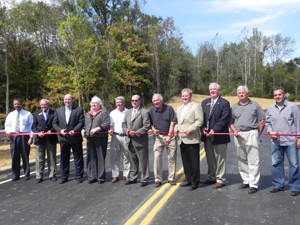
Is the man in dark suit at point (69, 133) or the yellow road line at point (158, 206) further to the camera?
the man in dark suit at point (69, 133)

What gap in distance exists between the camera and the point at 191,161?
7.76 metres

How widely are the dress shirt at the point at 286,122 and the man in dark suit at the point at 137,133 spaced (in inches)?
103

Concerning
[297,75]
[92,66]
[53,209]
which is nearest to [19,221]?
[53,209]

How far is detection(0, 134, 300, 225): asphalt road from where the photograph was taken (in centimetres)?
568

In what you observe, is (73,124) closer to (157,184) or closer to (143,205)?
(157,184)

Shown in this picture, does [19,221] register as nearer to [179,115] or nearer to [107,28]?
[179,115]

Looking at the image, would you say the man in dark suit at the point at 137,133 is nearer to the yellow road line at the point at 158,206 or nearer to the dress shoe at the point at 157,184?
the dress shoe at the point at 157,184

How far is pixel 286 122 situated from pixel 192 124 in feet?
5.80

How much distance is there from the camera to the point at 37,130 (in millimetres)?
9141

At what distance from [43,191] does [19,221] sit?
199 centimetres

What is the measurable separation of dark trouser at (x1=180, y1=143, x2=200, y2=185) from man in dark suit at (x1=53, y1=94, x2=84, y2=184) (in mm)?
2480

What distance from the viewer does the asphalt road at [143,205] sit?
5.68m

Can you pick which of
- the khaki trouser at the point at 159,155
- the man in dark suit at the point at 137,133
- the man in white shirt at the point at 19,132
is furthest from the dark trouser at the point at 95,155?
the man in white shirt at the point at 19,132

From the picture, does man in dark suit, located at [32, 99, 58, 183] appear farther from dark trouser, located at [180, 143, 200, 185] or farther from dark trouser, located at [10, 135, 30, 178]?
dark trouser, located at [180, 143, 200, 185]
